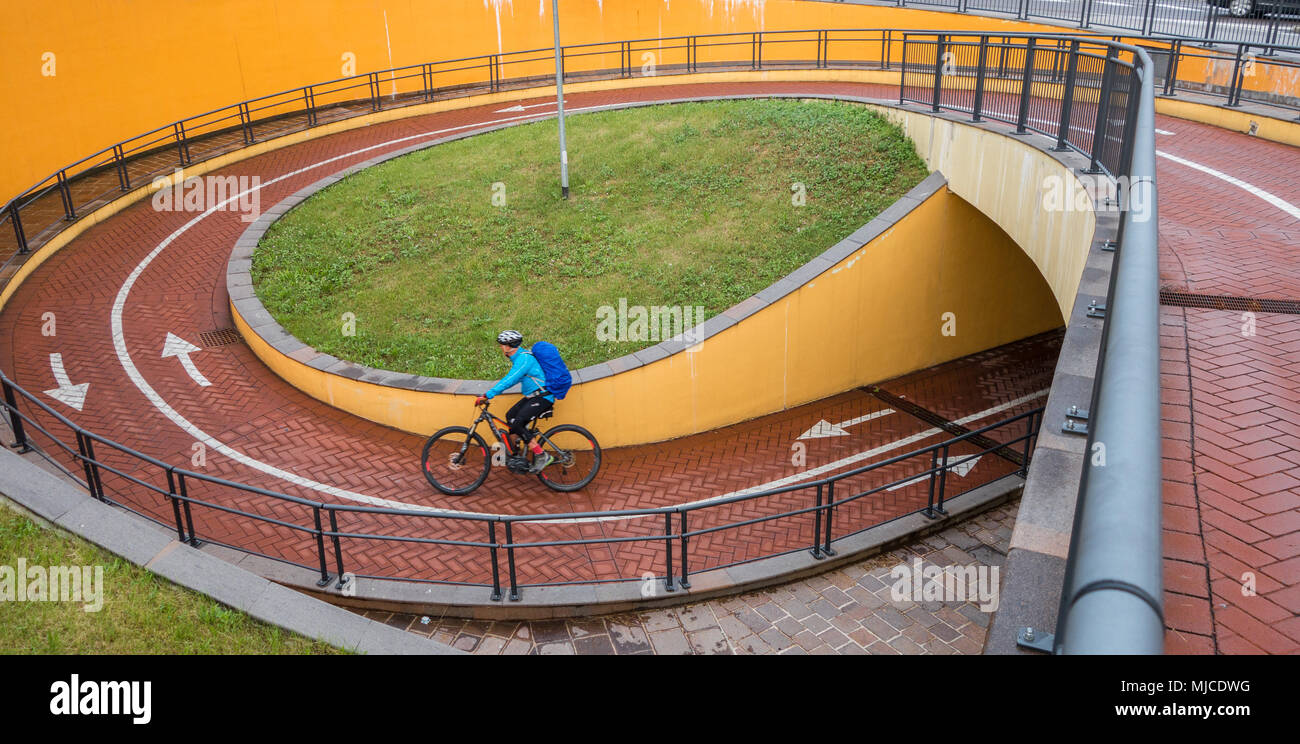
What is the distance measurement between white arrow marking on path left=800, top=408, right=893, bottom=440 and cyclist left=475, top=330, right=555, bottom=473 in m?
4.04

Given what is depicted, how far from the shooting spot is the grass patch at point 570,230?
45.4 ft

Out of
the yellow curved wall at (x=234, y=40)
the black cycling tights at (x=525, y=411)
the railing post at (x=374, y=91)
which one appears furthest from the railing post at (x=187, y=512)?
the railing post at (x=374, y=91)

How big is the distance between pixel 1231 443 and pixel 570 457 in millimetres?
7996

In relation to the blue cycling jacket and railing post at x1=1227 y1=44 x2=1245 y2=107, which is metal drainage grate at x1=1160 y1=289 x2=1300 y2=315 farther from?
railing post at x1=1227 y1=44 x2=1245 y2=107

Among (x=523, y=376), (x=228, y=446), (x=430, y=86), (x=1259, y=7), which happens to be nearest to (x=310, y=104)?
(x=430, y=86)

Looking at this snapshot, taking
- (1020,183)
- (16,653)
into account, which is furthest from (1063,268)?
(16,653)

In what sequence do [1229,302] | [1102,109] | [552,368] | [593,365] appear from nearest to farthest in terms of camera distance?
[1229,302] < [1102,109] < [552,368] < [593,365]

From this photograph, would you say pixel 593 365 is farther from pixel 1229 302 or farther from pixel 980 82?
pixel 1229 302

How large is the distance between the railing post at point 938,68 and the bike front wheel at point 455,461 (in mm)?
9360

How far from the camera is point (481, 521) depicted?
1013cm

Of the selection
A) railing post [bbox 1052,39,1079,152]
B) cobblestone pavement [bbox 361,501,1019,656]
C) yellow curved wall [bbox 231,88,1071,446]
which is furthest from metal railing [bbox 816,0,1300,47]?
cobblestone pavement [bbox 361,501,1019,656]

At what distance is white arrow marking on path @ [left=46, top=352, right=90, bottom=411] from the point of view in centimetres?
1234

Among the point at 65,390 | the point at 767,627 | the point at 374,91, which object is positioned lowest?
the point at 767,627
